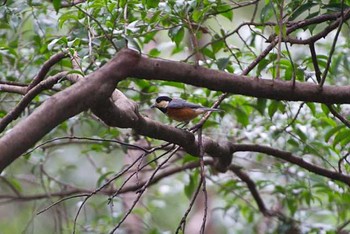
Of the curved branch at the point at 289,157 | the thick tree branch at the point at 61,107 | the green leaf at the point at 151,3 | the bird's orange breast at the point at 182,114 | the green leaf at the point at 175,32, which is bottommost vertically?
the curved branch at the point at 289,157

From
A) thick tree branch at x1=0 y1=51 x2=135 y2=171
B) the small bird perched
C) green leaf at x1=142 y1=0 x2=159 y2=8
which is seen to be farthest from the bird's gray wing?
thick tree branch at x1=0 y1=51 x2=135 y2=171

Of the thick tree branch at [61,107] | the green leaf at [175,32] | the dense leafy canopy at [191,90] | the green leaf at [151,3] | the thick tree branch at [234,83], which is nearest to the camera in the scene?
the thick tree branch at [61,107]

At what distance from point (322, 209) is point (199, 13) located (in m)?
2.10

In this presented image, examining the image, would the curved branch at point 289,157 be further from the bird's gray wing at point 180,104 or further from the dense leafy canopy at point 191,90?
the bird's gray wing at point 180,104

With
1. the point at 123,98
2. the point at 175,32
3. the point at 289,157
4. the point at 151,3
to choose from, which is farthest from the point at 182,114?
the point at 123,98

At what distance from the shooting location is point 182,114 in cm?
258

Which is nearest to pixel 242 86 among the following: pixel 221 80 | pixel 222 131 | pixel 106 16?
pixel 221 80

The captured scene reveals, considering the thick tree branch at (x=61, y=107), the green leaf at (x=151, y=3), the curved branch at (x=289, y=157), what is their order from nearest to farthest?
1. the thick tree branch at (x=61, y=107)
2. the green leaf at (x=151, y=3)
3. the curved branch at (x=289, y=157)

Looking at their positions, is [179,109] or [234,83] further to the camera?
[179,109]

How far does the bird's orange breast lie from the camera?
8.38ft

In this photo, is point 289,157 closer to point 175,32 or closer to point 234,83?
point 175,32

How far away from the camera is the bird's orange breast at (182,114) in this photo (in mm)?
2555

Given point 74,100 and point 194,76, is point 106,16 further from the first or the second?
point 74,100

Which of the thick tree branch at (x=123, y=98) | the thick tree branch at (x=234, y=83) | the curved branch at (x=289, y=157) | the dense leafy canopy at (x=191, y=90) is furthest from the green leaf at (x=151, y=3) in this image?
the curved branch at (x=289, y=157)
